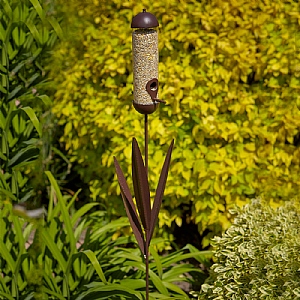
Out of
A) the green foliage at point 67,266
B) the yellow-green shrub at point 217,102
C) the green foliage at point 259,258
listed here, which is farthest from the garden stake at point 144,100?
the yellow-green shrub at point 217,102

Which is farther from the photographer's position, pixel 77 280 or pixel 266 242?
pixel 77 280

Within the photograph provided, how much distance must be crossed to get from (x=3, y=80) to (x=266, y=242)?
1.69 meters

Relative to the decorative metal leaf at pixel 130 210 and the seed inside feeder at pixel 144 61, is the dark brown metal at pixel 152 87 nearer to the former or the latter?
the seed inside feeder at pixel 144 61

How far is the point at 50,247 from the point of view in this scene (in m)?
2.95

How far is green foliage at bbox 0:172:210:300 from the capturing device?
287 centimetres

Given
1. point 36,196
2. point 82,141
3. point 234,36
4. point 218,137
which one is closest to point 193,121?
point 218,137

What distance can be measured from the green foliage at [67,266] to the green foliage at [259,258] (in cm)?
35

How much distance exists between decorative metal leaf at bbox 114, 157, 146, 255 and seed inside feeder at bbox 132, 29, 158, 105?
292mm

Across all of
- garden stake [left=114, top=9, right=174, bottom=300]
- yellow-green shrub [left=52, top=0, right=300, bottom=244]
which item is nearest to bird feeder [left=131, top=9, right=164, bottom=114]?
garden stake [left=114, top=9, right=174, bottom=300]

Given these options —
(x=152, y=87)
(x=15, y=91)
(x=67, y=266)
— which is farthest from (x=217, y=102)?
(x=67, y=266)

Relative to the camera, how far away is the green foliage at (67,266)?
9.40ft

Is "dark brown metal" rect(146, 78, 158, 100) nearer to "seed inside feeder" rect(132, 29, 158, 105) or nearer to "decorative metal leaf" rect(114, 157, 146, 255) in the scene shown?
"seed inside feeder" rect(132, 29, 158, 105)

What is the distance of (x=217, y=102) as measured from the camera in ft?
10.8

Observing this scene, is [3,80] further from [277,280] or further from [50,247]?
[277,280]
